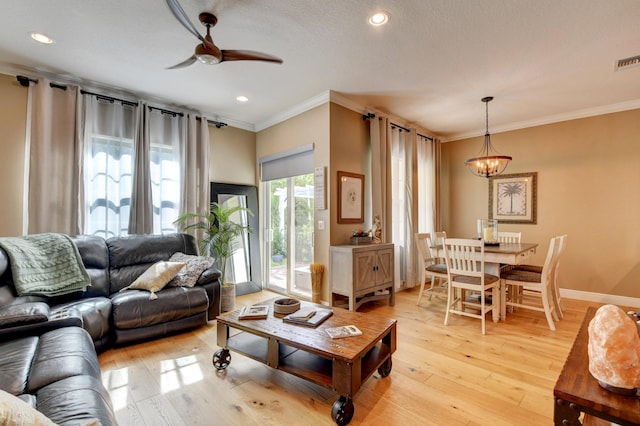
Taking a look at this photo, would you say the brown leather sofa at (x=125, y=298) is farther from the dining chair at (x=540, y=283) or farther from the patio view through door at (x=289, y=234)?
the dining chair at (x=540, y=283)

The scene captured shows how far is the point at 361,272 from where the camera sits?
3.64m

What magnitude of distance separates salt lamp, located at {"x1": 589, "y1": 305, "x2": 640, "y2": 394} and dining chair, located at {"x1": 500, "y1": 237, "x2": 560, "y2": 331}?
2463mm

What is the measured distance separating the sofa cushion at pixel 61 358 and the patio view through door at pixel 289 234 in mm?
2751

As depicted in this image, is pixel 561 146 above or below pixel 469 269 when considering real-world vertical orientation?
above

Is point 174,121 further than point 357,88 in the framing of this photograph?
Yes

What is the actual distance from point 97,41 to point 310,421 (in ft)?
11.4

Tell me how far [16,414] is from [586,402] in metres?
1.65

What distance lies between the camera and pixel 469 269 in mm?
3336

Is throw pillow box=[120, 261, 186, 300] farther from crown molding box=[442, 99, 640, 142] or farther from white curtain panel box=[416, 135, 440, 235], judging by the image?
crown molding box=[442, 99, 640, 142]

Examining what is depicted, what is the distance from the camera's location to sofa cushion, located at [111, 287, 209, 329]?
8.80 ft

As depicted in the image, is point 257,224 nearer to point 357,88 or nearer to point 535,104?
point 357,88

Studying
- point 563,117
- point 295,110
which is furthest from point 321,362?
point 563,117

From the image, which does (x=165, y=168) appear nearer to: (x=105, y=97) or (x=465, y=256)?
(x=105, y=97)

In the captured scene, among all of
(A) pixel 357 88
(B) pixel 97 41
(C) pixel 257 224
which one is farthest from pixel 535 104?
(B) pixel 97 41
